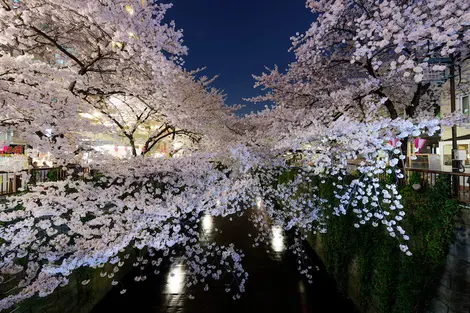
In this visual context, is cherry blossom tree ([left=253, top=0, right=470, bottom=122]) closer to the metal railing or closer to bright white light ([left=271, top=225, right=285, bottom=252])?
the metal railing

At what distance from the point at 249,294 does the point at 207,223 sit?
29.2 feet

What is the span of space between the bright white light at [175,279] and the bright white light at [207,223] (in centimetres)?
480

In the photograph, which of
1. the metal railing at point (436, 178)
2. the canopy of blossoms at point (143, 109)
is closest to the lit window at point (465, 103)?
the canopy of blossoms at point (143, 109)

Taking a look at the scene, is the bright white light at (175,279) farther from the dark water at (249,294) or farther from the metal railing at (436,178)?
the metal railing at (436,178)

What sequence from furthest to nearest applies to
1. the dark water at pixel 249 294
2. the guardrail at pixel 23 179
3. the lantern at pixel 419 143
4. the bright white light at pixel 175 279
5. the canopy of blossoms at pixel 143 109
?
the lantern at pixel 419 143 < the bright white light at pixel 175 279 < the dark water at pixel 249 294 < the guardrail at pixel 23 179 < the canopy of blossoms at pixel 143 109

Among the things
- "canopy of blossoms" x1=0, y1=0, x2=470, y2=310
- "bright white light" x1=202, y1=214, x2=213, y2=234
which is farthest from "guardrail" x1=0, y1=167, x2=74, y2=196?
"bright white light" x1=202, y1=214, x2=213, y2=234

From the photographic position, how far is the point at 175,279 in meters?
10.7

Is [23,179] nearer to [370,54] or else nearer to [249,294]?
[249,294]

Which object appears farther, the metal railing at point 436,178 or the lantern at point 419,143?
the lantern at point 419,143

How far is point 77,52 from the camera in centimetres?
899

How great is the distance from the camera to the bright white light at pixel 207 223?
16880 mm

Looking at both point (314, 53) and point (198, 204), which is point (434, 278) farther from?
point (314, 53)

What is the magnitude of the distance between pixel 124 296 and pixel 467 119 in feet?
47.8

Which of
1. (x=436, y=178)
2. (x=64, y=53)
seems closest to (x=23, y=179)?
(x=64, y=53)
